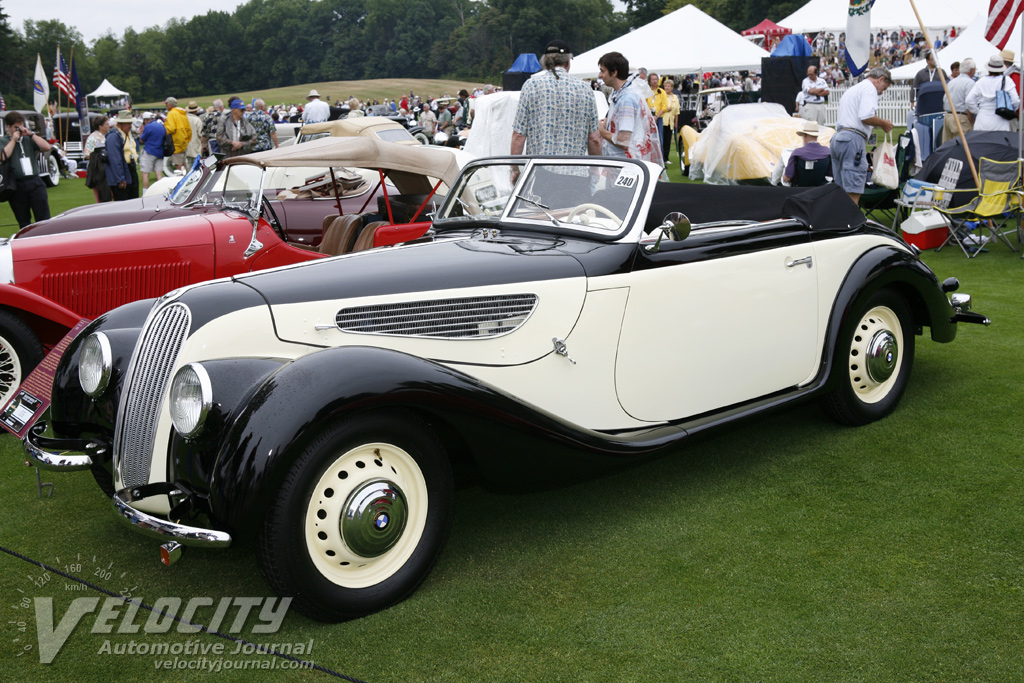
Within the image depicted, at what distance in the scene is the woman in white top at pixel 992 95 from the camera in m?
10.9

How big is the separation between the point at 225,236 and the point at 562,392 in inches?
145

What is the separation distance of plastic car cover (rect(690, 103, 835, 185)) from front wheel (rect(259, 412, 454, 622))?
1222cm

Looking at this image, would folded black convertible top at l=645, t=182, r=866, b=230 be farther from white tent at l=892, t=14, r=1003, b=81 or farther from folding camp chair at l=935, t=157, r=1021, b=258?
white tent at l=892, t=14, r=1003, b=81

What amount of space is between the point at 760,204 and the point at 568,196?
1.44m

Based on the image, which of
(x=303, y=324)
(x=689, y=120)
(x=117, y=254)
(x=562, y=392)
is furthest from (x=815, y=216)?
(x=689, y=120)

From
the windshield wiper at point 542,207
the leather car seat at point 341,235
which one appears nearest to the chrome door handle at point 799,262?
the windshield wiper at point 542,207

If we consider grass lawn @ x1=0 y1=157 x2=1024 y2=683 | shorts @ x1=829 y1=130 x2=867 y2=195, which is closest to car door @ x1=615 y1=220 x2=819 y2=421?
grass lawn @ x1=0 y1=157 x2=1024 y2=683

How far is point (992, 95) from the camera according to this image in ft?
36.0

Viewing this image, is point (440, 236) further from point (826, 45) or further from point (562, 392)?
point (826, 45)

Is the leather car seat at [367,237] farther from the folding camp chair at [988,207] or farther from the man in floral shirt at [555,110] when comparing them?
the folding camp chair at [988,207]

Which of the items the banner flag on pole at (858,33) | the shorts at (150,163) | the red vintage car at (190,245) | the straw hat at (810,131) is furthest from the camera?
the shorts at (150,163)

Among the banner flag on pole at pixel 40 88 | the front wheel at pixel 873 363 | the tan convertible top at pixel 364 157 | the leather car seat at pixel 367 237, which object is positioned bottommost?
the front wheel at pixel 873 363

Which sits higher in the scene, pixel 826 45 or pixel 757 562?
pixel 826 45

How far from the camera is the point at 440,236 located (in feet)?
13.8
